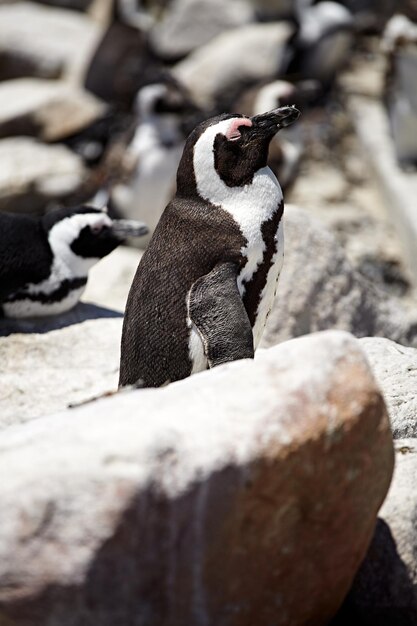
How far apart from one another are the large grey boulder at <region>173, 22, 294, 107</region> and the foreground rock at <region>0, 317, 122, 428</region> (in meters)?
5.24

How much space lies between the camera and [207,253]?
3.21 m

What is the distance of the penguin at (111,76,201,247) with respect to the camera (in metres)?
7.03

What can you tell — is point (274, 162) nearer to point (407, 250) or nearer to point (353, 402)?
point (407, 250)

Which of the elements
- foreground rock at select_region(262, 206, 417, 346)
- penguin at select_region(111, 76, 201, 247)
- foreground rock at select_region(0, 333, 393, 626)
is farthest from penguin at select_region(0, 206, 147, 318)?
penguin at select_region(111, 76, 201, 247)

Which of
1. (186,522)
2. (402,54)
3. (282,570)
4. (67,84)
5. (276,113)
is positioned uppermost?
(276,113)

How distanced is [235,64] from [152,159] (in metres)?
2.82

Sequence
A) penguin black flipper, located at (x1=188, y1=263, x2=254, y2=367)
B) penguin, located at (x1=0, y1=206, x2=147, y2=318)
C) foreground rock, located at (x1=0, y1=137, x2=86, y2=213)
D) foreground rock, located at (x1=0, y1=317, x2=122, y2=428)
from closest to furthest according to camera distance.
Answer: penguin black flipper, located at (x1=188, y1=263, x2=254, y2=367), foreground rock, located at (x1=0, y1=317, x2=122, y2=428), penguin, located at (x1=0, y1=206, x2=147, y2=318), foreground rock, located at (x1=0, y1=137, x2=86, y2=213)

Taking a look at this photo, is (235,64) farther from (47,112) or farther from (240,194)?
(240,194)

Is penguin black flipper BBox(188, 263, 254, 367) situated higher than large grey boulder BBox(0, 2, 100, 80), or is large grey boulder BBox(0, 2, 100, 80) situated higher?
penguin black flipper BBox(188, 263, 254, 367)

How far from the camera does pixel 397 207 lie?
754 centimetres

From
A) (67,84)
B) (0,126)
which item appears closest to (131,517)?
(0,126)

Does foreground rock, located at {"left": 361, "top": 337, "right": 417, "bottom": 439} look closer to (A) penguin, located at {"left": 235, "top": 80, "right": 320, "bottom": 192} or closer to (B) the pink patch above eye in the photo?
(B) the pink patch above eye

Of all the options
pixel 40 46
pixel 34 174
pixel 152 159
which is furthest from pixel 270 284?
pixel 40 46

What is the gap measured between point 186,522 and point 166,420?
229 mm
